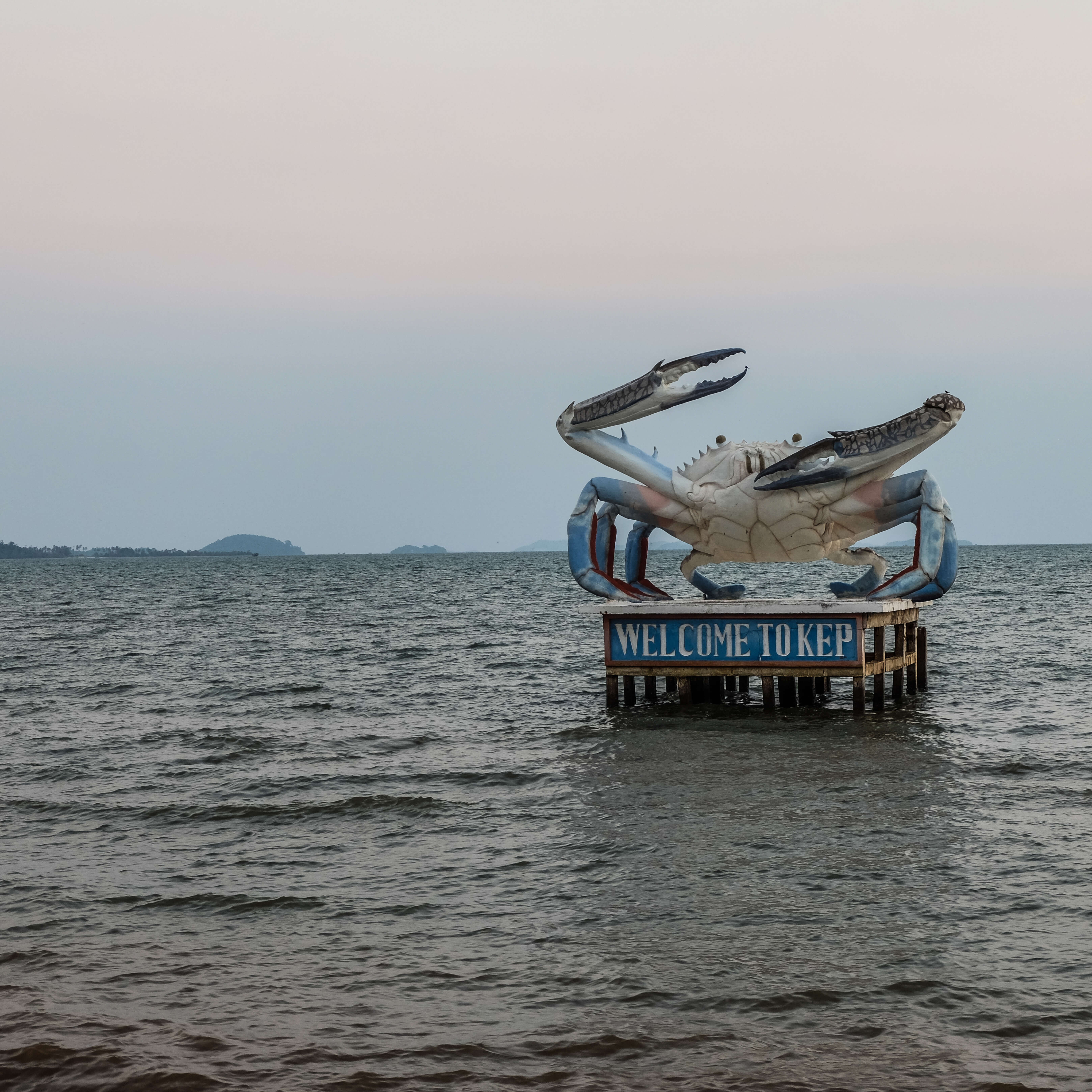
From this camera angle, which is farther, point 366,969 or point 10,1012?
point 366,969

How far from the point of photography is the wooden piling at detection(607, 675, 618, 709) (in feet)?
61.6

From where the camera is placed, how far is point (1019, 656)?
28875mm

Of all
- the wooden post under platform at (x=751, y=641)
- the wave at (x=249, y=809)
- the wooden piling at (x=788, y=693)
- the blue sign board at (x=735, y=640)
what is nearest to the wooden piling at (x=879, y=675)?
the wooden post under platform at (x=751, y=641)

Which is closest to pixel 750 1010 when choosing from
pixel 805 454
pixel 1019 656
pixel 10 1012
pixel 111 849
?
pixel 10 1012

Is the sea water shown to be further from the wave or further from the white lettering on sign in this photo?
the white lettering on sign

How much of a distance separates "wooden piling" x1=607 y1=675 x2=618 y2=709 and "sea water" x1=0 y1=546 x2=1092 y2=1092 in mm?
445

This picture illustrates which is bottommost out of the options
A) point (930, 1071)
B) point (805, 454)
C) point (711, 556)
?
point (930, 1071)

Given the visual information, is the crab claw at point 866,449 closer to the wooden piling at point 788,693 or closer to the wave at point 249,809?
the wooden piling at point 788,693

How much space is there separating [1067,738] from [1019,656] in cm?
1278

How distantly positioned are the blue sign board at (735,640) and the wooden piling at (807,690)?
1.71 metres

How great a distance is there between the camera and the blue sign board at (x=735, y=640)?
672 inches

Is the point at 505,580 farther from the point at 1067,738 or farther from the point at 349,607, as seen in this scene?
the point at 1067,738

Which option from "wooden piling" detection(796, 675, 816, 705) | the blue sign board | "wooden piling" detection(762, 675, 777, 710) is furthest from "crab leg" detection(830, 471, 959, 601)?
"wooden piling" detection(796, 675, 816, 705)

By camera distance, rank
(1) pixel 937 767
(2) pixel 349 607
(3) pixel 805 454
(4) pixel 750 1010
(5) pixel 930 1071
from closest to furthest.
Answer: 1. (5) pixel 930 1071
2. (4) pixel 750 1010
3. (1) pixel 937 767
4. (3) pixel 805 454
5. (2) pixel 349 607
